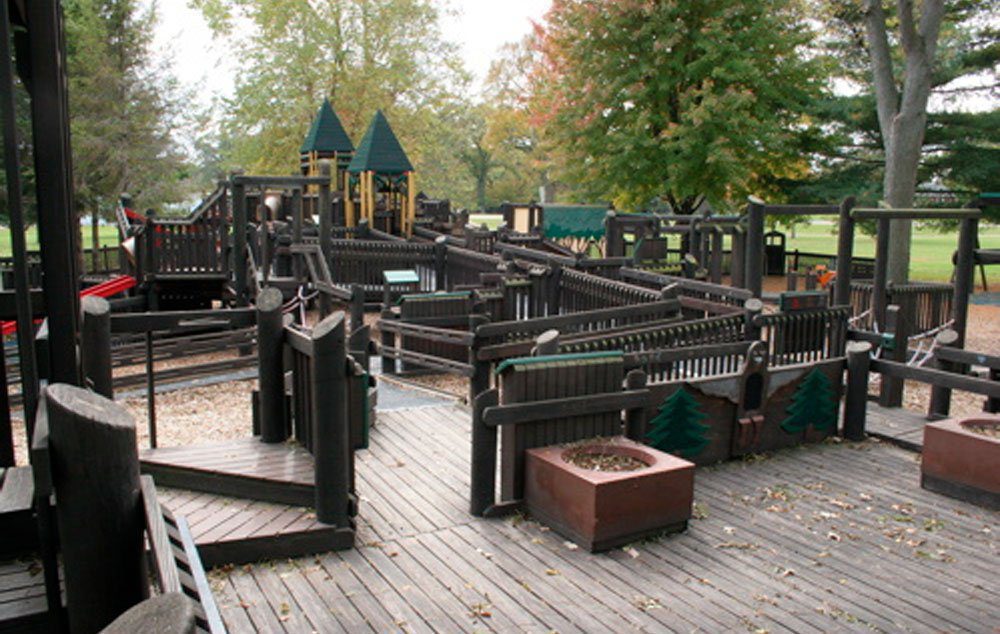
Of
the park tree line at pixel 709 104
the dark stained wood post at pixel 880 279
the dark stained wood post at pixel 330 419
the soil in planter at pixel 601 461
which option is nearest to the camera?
the dark stained wood post at pixel 330 419

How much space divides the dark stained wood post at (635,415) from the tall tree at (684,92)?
2069 centimetres

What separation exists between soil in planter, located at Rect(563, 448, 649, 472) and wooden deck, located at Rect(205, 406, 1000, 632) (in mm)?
633

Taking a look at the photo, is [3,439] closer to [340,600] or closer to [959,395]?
[340,600]

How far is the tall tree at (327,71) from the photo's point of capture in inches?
1593

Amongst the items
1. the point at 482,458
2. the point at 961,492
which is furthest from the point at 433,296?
the point at 961,492

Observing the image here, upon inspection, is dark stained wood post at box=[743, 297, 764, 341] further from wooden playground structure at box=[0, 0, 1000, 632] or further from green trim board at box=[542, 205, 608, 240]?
green trim board at box=[542, 205, 608, 240]

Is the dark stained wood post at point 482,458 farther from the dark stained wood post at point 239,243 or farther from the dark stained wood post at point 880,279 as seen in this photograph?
the dark stained wood post at point 239,243

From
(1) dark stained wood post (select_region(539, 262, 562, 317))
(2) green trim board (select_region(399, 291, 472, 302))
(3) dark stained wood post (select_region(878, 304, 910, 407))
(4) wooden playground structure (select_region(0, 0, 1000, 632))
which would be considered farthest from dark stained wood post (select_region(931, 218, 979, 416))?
(2) green trim board (select_region(399, 291, 472, 302))

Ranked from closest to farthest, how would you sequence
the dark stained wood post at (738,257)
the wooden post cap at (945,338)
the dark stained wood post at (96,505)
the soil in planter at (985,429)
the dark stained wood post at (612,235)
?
the dark stained wood post at (96,505)
the soil in planter at (985,429)
the wooden post cap at (945,338)
the dark stained wood post at (738,257)
the dark stained wood post at (612,235)

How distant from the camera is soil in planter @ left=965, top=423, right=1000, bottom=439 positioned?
796 centimetres

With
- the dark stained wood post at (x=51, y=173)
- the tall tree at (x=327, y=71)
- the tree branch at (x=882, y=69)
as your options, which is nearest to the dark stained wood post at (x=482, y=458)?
the dark stained wood post at (x=51, y=173)

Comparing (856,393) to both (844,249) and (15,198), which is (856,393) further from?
(15,198)

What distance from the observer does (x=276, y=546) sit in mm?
5973

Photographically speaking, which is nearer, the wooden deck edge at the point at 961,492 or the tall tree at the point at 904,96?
the wooden deck edge at the point at 961,492
